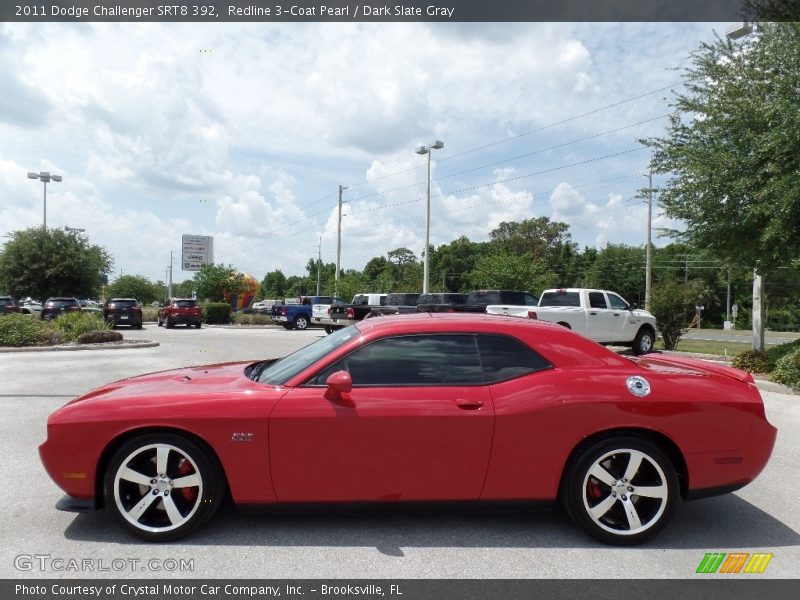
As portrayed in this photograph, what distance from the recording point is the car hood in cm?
386

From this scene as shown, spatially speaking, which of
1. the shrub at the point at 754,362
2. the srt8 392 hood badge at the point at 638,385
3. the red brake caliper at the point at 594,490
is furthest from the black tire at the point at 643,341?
the red brake caliper at the point at 594,490

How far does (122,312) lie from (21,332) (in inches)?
459

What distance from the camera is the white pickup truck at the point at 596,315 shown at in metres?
15.7

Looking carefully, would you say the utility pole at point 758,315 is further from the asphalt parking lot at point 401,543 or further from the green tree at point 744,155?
the asphalt parking lot at point 401,543

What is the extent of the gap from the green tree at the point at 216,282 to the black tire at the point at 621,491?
1621 inches

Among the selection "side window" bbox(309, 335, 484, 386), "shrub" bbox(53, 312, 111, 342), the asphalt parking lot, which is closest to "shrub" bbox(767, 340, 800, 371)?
the asphalt parking lot

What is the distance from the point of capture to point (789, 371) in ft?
33.9

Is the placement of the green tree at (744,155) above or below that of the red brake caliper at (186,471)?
above

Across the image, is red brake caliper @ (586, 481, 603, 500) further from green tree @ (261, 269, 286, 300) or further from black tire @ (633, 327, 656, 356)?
green tree @ (261, 269, 286, 300)

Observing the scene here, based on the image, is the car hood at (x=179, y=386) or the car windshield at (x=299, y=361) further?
the car windshield at (x=299, y=361)

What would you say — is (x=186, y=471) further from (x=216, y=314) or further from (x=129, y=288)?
(x=129, y=288)

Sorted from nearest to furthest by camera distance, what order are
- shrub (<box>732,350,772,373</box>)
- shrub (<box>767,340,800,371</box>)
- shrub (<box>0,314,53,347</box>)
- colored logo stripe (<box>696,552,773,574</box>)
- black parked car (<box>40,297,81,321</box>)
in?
colored logo stripe (<box>696,552,773,574</box>) → shrub (<box>732,350,772,373</box>) → shrub (<box>767,340,800,371</box>) → shrub (<box>0,314,53,347</box>) → black parked car (<box>40,297,81,321</box>)

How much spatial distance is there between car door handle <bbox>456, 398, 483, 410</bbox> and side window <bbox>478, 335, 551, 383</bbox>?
207 mm
